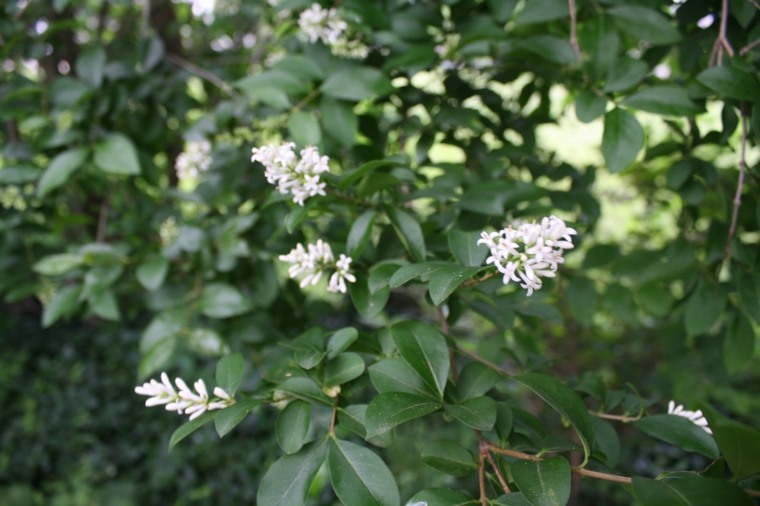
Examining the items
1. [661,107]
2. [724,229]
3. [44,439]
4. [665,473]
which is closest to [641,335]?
[724,229]

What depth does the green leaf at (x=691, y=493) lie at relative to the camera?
1.69 feet

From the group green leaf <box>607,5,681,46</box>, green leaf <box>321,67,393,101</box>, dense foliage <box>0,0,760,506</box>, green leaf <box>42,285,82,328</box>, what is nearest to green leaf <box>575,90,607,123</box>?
dense foliage <box>0,0,760,506</box>

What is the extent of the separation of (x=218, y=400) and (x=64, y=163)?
32.7 inches

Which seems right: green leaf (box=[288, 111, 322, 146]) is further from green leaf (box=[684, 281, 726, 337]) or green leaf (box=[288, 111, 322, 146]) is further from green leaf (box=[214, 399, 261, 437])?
green leaf (box=[684, 281, 726, 337])

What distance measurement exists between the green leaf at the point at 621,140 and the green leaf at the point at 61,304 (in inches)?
46.1

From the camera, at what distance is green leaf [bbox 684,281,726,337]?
3.59ft

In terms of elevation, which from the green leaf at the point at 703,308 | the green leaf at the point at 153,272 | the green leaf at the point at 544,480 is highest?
the green leaf at the point at 544,480

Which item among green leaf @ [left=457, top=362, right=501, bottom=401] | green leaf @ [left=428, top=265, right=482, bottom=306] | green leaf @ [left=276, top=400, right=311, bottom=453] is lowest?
green leaf @ [left=276, top=400, right=311, bottom=453]

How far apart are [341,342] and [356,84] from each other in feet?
1.67

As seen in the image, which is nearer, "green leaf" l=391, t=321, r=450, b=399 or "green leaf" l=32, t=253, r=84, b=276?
"green leaf" l=391, t=321, r=450, b=399

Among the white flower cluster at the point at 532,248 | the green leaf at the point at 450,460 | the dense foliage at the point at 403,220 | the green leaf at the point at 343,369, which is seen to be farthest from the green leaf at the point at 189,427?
the white flower cluster at the point at 532,248

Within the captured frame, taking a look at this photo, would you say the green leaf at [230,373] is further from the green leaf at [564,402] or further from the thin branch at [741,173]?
the thin branch at [741,173]

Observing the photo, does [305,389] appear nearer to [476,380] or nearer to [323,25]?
[476,380]

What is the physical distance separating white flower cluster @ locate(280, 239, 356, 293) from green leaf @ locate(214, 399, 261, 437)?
0.59 ft
